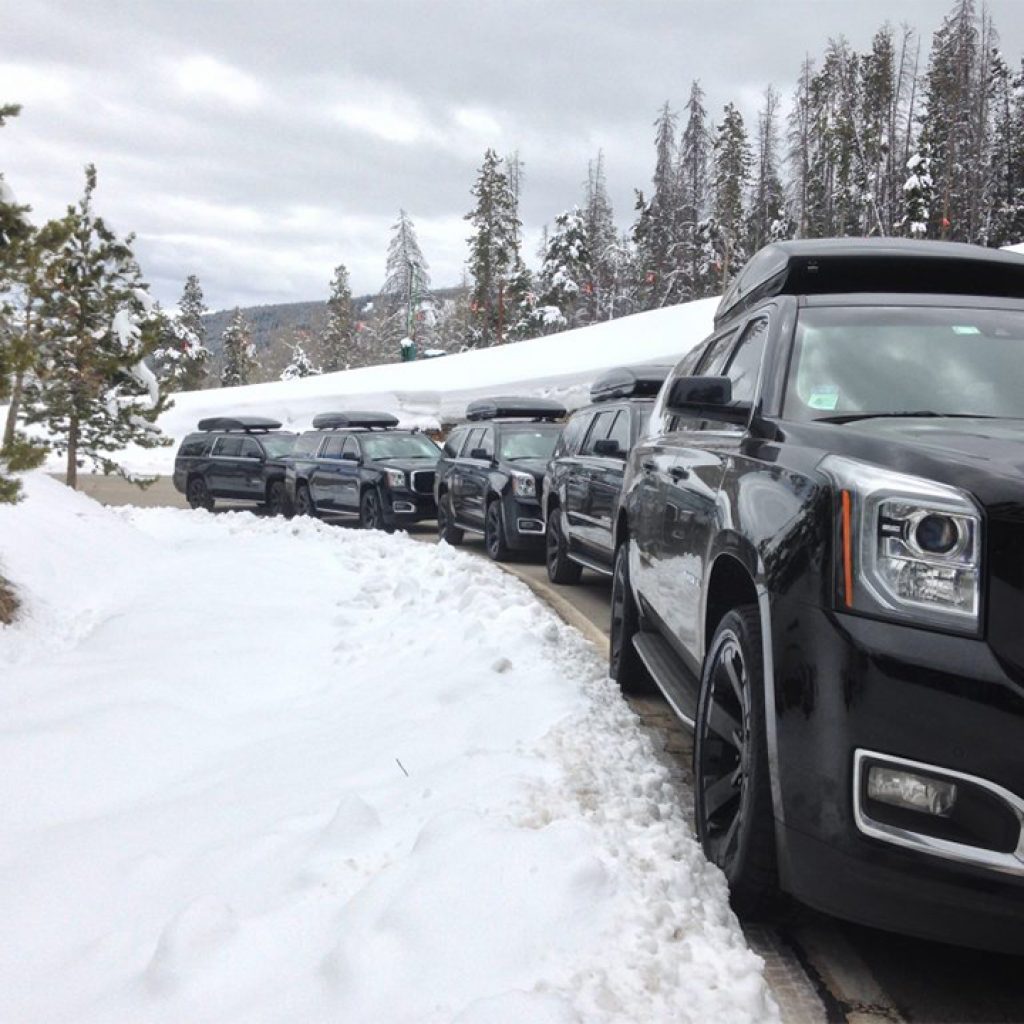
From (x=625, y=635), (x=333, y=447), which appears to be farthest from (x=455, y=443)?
(x=625, y=635)

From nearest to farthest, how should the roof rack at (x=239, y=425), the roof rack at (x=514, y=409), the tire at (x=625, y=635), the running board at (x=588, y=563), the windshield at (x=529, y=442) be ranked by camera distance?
the tire at (x=625, y=635) < the running board at (x=588, y=563) < the windshield at (x=529, y=442) < the roof rack at (x=514, y=409) < the roof rack at (x=239, y=425)

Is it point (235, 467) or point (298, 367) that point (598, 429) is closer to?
point (235, 467)

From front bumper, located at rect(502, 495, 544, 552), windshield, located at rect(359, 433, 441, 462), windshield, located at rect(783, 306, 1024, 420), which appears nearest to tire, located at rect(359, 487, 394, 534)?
windshield, located at rect(359, 433, 441, 462)

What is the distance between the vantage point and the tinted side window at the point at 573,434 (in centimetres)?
895

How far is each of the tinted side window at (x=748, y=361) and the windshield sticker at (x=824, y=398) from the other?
0.30 metres

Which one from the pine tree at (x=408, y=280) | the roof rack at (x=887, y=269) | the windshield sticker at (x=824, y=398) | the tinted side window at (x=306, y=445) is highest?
the pine tree at (x=408, y=280)

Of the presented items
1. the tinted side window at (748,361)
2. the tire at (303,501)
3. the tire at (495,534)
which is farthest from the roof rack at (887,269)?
the tire at (303,501)

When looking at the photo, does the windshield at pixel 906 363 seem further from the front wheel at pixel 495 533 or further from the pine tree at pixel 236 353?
the pine tree at pixel 236 353

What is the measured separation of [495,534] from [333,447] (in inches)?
234

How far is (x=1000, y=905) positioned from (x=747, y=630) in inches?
34.8

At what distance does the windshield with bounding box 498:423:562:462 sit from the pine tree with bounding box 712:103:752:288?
48.5 m

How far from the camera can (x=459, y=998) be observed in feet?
7.29

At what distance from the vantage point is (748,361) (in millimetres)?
3738

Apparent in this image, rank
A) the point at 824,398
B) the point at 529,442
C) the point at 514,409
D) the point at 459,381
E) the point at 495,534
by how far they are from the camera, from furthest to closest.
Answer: the point at 459,381
the point at 514,409
the point at 529,442
the point at 495,534
the point at 824,398
